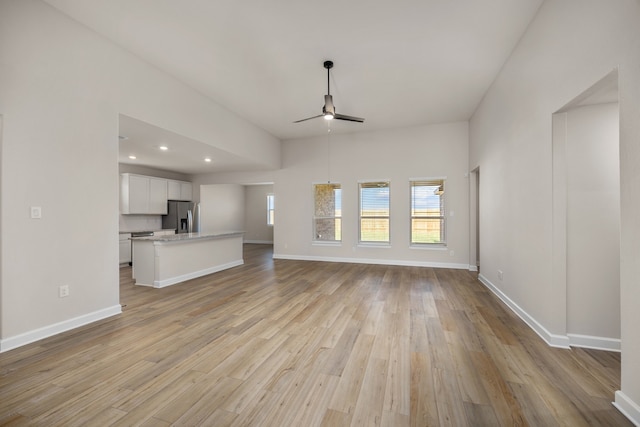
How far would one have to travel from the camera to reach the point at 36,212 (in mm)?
2609

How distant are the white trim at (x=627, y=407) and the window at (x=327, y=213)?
5647mm

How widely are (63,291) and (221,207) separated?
309 inches

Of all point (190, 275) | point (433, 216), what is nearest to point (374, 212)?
point (433, 216)

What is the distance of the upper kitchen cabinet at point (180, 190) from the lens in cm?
790

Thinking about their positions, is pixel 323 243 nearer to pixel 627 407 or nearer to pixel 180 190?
pixel 180 190

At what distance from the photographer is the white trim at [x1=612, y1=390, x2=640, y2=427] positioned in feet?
5.03

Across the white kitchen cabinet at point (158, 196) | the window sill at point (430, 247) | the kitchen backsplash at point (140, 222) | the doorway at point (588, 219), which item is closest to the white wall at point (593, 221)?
the doorway at point (588, 219)

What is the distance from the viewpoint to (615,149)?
91.6 inches

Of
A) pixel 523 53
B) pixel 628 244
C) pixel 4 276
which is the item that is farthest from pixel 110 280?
pixel 523 53

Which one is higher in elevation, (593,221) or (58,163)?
(58,163)

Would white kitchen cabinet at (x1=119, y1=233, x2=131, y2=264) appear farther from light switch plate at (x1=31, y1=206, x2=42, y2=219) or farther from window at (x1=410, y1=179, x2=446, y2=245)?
window at (x1=410, y1=179, x2=446, y2=245)

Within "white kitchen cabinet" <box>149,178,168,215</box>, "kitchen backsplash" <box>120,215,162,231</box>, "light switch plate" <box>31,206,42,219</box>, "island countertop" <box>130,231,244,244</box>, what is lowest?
"island countertop" <box>130,231,244,244</box>

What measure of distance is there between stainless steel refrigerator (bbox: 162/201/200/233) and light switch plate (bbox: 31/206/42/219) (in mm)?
5504

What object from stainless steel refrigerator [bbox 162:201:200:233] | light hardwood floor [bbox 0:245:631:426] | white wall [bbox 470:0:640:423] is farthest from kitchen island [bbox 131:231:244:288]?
white wall [bbox 470:0:640:423]
